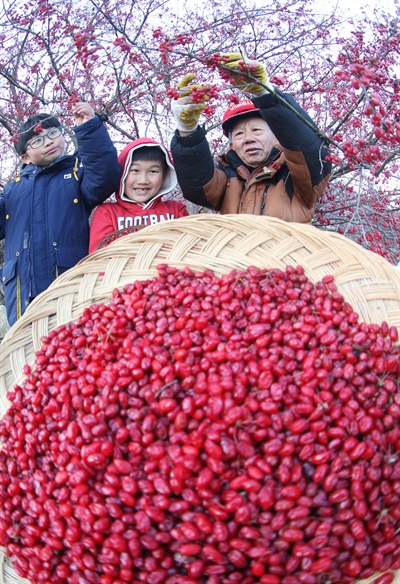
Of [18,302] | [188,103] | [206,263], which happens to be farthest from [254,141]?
[18,302]

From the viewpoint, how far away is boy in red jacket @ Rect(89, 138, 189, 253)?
2.58m

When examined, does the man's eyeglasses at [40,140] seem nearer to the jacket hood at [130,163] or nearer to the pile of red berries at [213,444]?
the jacket hood at [130,163]

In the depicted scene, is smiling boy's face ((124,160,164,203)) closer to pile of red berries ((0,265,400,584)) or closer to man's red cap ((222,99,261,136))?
man's red cap ((222,99,261,136))

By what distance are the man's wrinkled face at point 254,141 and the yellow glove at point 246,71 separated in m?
0.39

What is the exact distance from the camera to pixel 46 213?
2.68m

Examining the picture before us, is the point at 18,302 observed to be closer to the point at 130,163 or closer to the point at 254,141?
the point at 130,163

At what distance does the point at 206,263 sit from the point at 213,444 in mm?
751

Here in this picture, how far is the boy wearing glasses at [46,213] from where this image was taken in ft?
8.64

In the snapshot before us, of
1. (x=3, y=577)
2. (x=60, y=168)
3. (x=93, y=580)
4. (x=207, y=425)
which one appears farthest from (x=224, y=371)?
(x=60, y=168)

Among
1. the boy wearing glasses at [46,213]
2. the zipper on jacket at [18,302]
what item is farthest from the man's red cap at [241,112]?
the zipper on jacket at [18,302]

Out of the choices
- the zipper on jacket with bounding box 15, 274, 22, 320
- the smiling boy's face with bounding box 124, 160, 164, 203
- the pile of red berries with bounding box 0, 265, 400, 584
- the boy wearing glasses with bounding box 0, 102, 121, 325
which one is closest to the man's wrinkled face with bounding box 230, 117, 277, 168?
the smiling boy's face with bounding box 124, 160, 164, 203

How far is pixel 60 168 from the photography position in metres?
2.76

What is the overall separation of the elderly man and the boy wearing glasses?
466 mm

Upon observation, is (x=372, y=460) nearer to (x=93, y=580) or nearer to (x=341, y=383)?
(x=341, y=383)
